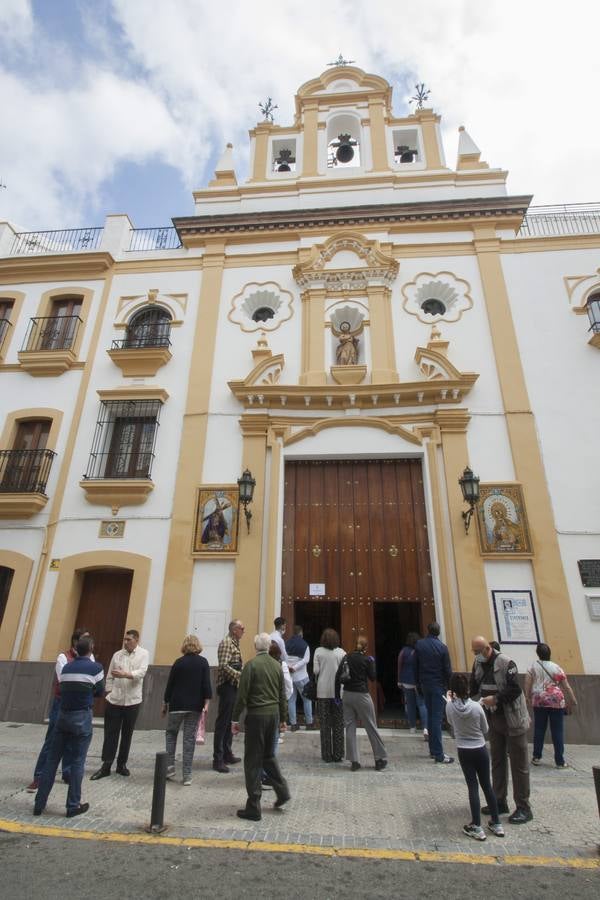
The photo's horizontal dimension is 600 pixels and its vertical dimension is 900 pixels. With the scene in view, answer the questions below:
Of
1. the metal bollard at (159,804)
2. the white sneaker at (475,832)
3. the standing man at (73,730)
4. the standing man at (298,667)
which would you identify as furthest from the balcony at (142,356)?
the white sneaker at (475,832)

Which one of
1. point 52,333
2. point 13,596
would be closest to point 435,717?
point 13,596

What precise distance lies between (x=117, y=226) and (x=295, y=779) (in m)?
14.5

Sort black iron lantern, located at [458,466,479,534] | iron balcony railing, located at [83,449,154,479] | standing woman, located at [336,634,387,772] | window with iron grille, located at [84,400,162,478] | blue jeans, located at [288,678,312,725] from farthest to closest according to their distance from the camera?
window with iron grille, located at [84,400,162,478], iron balcony railing, located at [83,449,154,479], black iron lantern, located at [458,466,479,534], blue jeans, located at [288,678,312,725], standing woman, located at [336,634,387,772]

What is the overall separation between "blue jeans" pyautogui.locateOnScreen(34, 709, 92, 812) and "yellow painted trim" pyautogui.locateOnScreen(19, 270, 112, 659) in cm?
546

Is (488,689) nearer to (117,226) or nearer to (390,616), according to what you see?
(390,616)

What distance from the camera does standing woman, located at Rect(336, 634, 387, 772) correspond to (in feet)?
20.2

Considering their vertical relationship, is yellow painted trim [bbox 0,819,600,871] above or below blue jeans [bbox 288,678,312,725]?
below

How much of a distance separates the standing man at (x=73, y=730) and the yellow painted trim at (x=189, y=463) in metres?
4.18

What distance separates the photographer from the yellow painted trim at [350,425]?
10.5 metres

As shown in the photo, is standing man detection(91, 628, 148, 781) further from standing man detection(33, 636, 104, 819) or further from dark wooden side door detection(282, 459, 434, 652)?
dark wooden side door detection(282, 459, 434, 652)

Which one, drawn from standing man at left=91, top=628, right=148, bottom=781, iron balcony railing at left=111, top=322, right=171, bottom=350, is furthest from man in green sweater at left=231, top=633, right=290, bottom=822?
iron balcony railing at left=111, top=322, right=171, bottom=350

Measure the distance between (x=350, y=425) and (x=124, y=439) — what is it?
529 cm

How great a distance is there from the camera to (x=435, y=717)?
21.7 ft

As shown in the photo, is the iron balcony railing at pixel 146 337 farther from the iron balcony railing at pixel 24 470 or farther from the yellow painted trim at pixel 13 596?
the yellow painted trim at pixel 13 596
